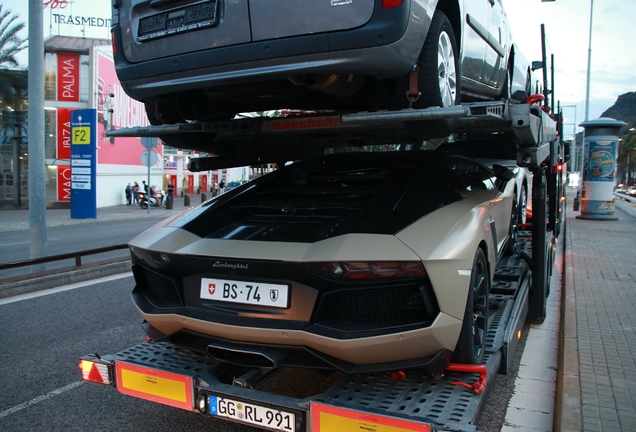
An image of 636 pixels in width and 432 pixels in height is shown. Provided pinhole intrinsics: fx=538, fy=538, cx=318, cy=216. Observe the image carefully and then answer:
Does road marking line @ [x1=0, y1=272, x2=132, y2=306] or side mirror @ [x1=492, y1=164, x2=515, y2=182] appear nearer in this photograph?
side mirror @ [x1=492, y1=164, x2=515, y2=182]

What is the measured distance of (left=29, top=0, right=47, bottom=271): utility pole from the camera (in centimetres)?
815

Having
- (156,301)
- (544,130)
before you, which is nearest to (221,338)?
(156,301)

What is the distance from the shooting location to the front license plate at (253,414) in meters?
2.40

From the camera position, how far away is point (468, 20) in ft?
14.1

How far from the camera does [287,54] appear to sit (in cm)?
292

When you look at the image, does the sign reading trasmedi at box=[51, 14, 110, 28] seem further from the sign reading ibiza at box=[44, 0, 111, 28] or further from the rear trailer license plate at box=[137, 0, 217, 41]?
the rear trailer license plate at box=[137, 0, 217, 41]

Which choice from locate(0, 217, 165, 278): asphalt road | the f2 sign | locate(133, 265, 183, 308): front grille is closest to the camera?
locate(133, 265, 183, 308): front grille

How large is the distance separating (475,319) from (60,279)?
609 centimetres

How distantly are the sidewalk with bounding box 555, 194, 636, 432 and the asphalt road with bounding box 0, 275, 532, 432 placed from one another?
0.46m

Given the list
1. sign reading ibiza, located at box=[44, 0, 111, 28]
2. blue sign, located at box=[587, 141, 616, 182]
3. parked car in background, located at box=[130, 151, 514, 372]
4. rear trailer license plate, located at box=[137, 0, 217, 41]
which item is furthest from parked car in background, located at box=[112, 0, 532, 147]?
sign reading ibiza, located at box=[44, 0, 111, 28]

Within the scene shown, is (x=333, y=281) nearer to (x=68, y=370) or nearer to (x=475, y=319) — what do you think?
(x=475, y=319)

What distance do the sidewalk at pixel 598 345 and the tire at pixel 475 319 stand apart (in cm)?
72

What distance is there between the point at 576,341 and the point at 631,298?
238 centimetres

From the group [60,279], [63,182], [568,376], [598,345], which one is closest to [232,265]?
[568,376]
